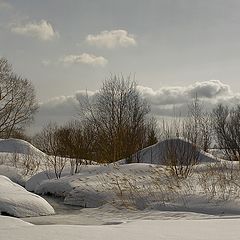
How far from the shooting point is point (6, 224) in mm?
5727

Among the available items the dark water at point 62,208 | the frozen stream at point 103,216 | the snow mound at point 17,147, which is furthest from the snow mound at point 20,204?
the snow mound at point 17,147

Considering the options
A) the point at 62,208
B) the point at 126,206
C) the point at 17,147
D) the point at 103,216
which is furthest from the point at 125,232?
the point at 17,147

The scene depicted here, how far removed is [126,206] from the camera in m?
10.9

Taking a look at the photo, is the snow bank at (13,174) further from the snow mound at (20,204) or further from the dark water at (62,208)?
the snow mound at (20,204)

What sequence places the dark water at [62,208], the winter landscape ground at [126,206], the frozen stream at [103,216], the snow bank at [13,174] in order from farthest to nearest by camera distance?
the snow bank at [13,174] → the dark water at [62,208] → the frozen stream at [103,216] → the winter landscape ground at [126,206]

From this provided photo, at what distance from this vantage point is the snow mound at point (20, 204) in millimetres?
9648

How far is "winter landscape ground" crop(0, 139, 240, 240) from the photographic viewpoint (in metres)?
5.09

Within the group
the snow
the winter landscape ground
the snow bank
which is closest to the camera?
the snow

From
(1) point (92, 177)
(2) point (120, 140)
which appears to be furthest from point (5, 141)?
(1) point (92, 177)

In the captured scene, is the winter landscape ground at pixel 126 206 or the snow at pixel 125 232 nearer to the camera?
the snow at pixel 125 232

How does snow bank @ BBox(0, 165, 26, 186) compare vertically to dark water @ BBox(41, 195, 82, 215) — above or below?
above

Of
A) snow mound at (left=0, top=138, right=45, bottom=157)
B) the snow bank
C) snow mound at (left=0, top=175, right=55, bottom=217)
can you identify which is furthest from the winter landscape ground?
snow mound at (left=0, top=138, right=45, bottom=157)

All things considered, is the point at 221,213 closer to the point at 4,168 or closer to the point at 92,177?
the point at 92,177

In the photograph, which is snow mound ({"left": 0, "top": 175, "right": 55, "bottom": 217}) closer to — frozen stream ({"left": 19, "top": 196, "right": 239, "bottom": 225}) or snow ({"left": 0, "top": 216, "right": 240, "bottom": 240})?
frozen stream ({"left": 19, "top": 196, "right": 239, "bottom": 225})
